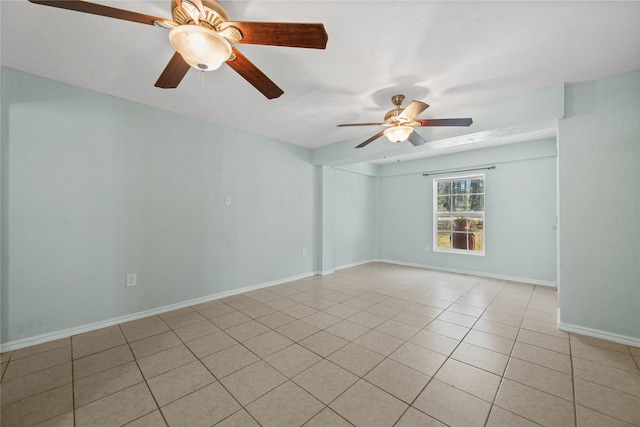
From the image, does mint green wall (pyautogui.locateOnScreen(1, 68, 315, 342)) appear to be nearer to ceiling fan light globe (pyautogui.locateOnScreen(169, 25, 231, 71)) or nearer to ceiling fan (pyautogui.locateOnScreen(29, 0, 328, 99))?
ceiling fan (pyautogui.locateOnScreen(29, 0, 328, 99))

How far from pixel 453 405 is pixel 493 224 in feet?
13.5

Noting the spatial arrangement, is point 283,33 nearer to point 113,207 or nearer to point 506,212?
point 113,207

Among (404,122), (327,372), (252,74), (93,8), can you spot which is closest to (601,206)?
(404,122)

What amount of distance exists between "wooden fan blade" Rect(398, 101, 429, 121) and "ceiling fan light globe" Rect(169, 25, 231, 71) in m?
1.59

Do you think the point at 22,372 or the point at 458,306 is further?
the point at 458,306

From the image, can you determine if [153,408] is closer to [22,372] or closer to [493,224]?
[22,372]

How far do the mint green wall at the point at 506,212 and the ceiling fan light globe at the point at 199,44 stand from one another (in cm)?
494

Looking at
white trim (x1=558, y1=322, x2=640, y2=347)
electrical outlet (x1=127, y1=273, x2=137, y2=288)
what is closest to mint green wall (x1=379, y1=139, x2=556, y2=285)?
white trim (x1=558, y1=322, x2=640, y2=347)

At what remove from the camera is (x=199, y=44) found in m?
1.31

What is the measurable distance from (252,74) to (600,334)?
385 cm

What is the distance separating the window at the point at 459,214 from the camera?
16.3ft

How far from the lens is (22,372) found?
1.90 m

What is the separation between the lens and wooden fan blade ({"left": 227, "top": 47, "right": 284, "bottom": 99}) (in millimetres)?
1515

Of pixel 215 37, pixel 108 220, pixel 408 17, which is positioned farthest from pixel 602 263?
pixel 108 220
